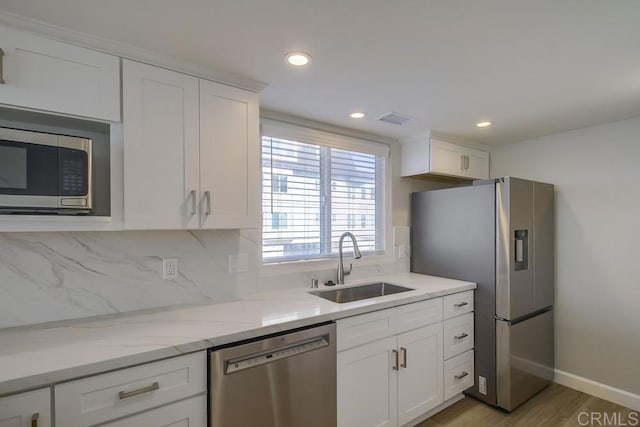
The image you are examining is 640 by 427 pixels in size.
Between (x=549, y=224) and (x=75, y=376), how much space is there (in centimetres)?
323

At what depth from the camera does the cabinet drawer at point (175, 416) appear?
1.16 meters

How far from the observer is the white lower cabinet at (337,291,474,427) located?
5.77ft

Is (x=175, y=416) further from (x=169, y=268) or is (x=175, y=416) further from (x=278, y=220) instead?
(x=278, y=220)

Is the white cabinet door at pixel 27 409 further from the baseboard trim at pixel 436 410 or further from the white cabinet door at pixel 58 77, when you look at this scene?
the baseboard trim at pixel 436 410

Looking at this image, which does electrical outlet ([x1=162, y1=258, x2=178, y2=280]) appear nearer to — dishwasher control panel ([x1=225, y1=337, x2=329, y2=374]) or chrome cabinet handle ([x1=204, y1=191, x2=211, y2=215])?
chrome cabinet handle ([x1=204, y1=191, x2=211, y2=215])

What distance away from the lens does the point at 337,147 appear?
8.52 feet

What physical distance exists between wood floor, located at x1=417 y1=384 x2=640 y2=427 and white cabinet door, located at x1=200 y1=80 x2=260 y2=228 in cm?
193

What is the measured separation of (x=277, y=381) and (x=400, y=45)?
164 centimetres

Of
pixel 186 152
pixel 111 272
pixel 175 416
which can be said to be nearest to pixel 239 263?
pixel 111 272

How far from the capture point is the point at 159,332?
1.36m

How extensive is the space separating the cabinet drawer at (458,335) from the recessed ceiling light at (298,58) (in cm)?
196

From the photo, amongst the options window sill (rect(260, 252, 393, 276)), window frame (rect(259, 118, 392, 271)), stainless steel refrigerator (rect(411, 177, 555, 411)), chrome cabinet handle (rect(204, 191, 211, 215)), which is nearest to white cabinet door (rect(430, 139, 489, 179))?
stainless steel refrigerator (rect(411, 177, 555, 411))

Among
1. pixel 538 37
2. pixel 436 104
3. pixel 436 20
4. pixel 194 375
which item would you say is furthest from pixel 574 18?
pixel 194 375

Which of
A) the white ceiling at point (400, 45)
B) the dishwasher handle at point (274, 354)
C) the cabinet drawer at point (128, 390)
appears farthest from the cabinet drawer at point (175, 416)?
the white ceiling at point (400, 45)
